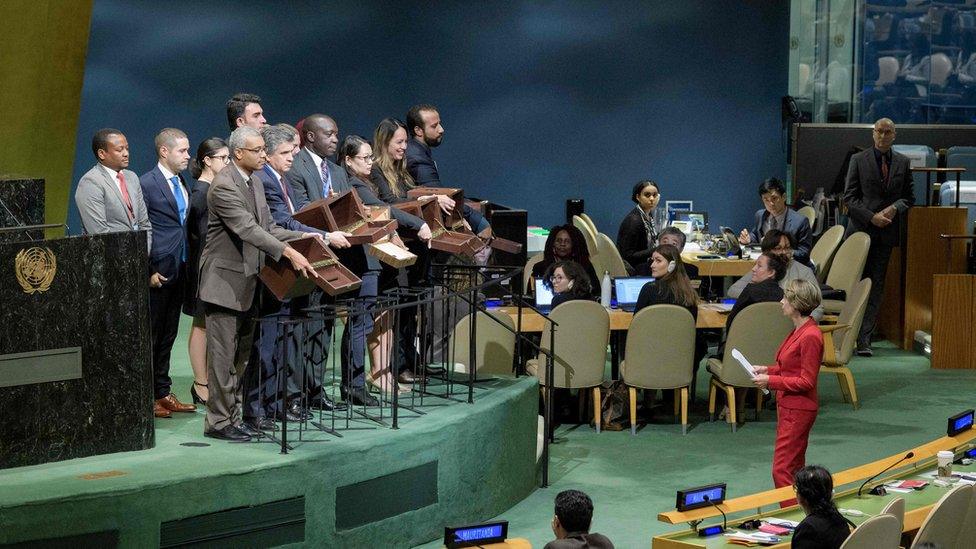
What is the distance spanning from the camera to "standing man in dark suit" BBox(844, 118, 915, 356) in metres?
11.2

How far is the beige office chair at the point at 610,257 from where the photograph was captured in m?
11.7

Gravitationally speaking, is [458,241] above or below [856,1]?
below

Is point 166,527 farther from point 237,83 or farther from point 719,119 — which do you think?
point 719,119

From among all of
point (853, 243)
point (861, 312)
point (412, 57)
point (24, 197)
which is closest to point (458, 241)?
point (24, 197)

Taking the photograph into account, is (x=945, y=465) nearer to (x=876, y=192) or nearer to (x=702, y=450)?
(x=702, y=450)

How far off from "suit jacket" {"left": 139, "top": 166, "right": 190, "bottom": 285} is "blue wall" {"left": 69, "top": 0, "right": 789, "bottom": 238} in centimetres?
647

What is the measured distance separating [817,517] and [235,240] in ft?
8.86

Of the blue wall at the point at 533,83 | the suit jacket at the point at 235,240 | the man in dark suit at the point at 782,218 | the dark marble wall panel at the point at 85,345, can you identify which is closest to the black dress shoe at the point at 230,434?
the dark marble wall panel at the point at 85,345

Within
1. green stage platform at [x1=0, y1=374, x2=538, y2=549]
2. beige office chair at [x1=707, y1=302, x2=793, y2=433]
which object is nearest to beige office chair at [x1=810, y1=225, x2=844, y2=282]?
beige office chair at [x1=707, y1=302, x2=793, y2=433]

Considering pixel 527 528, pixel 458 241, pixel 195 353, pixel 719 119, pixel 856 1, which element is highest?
pixel 856 1

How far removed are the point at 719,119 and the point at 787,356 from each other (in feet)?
33.2

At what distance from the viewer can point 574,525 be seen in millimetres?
4504

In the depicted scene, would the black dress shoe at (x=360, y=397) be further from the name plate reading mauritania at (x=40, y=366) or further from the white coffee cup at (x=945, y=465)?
the white coffee cup at (x=945, y=465)

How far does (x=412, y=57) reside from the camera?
14.8 m
